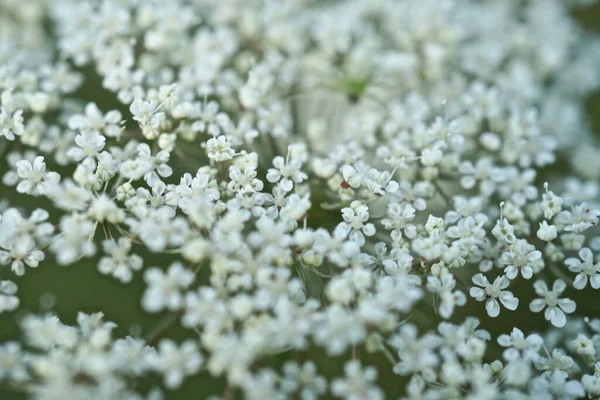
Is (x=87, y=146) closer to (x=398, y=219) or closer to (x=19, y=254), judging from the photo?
(x=19, y=254)

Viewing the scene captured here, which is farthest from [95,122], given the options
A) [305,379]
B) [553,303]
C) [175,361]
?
[553,303]

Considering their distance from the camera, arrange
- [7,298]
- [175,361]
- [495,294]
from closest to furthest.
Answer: [175,361] → [7,298] → [495,294]

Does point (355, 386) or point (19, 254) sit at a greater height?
point (19, 254)

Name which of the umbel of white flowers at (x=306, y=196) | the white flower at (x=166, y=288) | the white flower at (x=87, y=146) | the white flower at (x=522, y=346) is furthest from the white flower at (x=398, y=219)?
the white flower at (x=87, y=146)

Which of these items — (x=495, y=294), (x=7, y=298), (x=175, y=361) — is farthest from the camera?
(x=495, y=294)

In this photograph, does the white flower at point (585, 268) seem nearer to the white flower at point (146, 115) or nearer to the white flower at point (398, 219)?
the white flower at point (398, 219)

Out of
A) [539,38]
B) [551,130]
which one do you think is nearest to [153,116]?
[551,130]

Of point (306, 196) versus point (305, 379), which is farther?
point (306, 196)
